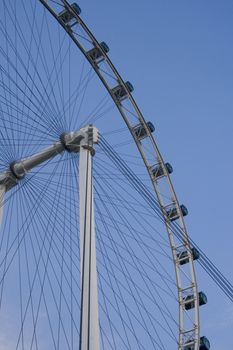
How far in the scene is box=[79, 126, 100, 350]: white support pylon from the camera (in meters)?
11.7

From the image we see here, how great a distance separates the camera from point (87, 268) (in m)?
12.6

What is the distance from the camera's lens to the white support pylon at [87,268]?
1174 cm

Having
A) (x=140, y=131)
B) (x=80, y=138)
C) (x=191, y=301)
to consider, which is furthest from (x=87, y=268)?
(x=140, y=131)

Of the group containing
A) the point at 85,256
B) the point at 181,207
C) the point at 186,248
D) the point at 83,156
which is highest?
the point at 181,207

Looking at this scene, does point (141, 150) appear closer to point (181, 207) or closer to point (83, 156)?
point (181, 207)

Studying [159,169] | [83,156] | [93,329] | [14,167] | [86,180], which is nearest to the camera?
[93,329]

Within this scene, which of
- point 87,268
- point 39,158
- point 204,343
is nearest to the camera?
point 87,268

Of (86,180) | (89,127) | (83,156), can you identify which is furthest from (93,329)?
(89,127)

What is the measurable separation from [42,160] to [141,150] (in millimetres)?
8488

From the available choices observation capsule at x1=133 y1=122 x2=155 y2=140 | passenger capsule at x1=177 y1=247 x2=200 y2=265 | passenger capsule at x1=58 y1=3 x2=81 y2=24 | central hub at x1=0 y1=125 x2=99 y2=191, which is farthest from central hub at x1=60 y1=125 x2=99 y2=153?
passenger capsule at x1=177 y1=247 x2=200 y2=265

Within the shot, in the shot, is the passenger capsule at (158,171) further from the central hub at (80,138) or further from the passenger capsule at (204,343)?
the central hub at (80,138)

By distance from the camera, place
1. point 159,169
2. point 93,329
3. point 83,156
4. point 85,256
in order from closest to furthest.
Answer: point 93,329
point 85,256
point 83,156
point 159,169

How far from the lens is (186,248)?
985 inches

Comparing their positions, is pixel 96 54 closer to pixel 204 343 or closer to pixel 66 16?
pixel 66 16
